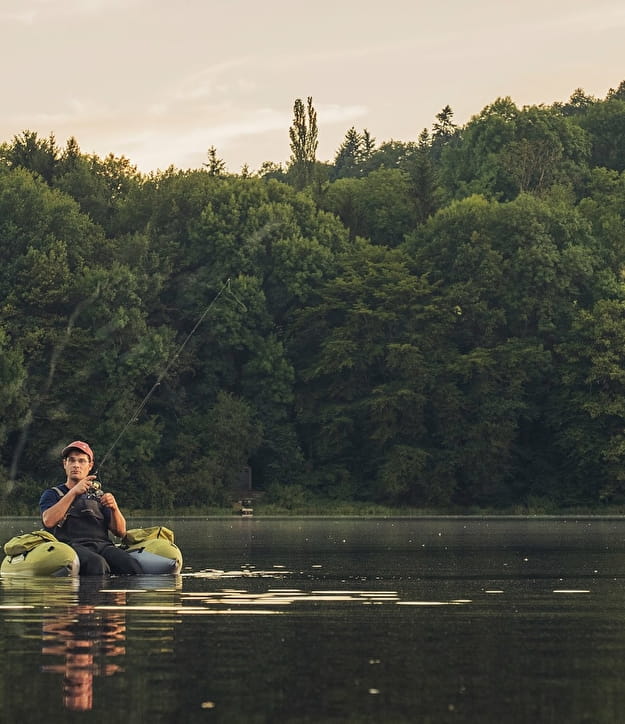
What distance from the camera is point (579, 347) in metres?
96.4

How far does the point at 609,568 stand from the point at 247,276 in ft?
231

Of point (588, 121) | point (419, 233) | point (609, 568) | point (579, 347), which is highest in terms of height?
point (588, 121)

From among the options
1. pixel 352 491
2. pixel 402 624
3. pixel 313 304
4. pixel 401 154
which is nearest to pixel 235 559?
pixel 402 624

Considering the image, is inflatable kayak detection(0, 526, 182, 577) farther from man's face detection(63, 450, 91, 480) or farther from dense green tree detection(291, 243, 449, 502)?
dense green tree detection(291, 243, 449, 502)

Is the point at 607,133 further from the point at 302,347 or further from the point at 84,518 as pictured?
the point at 84,518

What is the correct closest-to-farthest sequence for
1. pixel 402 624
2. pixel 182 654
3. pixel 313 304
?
pixel 182 654
pixel 402 624
pixel 313 304

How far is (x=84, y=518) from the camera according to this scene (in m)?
26.7

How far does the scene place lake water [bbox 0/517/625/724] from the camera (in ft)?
36.6

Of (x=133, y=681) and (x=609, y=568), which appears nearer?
(x=133, y=681)

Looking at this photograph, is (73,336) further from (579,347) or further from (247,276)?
(579,347)

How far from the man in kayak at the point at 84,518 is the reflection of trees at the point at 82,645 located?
5.60 meters

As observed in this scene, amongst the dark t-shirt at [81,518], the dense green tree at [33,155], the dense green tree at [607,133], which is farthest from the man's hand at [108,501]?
the dense green tree at [607,133]

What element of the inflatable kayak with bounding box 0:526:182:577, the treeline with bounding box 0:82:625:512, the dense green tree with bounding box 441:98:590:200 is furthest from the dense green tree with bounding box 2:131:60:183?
the inflatable kayak with bounding box 0:526:182:577

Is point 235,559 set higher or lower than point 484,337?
lower
